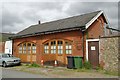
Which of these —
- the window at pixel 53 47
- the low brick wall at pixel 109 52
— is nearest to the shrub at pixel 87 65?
the low brick wall at pixel 109 52

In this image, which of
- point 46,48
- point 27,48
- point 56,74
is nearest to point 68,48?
point 46,48

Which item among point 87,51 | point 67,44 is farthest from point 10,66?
point 87,51

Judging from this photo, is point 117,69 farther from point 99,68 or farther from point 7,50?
point 7,50

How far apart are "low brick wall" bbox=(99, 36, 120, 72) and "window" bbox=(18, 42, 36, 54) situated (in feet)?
34.6

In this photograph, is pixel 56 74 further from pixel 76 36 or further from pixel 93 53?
pixel 76 36

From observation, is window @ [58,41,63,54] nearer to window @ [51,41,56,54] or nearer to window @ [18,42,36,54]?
window @ [51,41,56,54]

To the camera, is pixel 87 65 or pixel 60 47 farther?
pixel 60 47

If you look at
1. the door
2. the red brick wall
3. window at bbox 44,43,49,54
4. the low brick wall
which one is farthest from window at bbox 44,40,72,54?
the low brick wall

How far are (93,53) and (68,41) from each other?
3.49m

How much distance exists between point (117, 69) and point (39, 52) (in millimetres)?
10951

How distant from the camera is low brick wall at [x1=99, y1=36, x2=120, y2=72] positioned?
16.1 m

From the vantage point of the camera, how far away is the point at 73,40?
20312 mm

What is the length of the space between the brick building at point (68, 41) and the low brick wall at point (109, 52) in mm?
680

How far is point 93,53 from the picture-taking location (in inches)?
721
